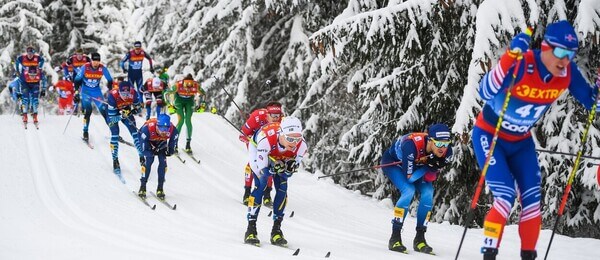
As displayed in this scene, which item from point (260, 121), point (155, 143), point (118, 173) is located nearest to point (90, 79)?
point (118, 173)

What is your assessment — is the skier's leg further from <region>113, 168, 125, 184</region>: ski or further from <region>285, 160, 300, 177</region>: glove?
<region>113, 168, 125, 184</region>: ski

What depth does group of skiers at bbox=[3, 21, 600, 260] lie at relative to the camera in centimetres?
518

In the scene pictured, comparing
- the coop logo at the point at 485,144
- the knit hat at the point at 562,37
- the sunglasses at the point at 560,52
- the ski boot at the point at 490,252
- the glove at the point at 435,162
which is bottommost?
the ski boot at the point at 490,252

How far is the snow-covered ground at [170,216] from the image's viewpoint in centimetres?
750

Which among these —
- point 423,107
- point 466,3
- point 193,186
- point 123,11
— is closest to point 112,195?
point 193,186

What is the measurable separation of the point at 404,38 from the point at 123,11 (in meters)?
24.3

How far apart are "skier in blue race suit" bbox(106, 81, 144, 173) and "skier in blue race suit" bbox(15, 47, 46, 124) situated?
16.7ft

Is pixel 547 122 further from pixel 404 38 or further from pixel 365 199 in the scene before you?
pixel 365 199

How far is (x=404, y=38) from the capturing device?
10875 mm

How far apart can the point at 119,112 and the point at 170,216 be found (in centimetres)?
395

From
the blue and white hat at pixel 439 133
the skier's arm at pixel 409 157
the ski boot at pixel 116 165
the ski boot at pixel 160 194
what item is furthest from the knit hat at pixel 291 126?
the ski boot at pixel 116 165

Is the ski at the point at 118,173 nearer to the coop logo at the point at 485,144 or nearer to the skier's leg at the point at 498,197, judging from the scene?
the coop logo at the point at 485,144

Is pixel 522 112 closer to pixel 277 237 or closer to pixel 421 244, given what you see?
pixel 421 244

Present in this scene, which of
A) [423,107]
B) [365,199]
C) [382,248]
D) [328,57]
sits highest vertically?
[328,57]
